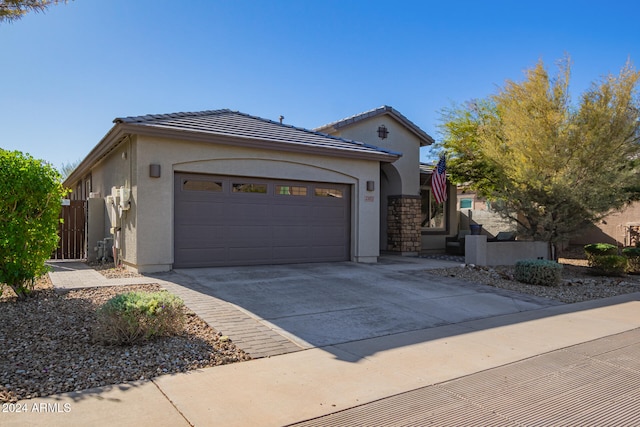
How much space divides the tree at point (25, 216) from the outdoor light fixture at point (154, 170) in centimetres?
258

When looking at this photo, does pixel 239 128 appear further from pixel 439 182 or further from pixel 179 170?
pixel 439 182

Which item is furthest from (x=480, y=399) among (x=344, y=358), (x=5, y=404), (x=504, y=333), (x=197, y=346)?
(x=5, y=404)

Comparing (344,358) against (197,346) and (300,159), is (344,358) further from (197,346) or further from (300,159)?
(300,159)

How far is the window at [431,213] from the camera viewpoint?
61.4ft

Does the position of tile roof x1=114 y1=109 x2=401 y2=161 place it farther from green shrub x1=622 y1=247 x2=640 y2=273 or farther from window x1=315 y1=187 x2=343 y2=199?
green shrub x1=622 y1=247 x2=640 y2=273

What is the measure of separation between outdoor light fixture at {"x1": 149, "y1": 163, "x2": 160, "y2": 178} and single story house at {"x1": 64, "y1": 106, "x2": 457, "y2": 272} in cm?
2

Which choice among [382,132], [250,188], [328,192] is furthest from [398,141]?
[250,188]

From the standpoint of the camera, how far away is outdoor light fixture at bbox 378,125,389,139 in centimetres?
1634

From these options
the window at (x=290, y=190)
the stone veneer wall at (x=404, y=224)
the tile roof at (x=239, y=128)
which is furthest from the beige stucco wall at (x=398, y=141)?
→ the window at (x=290, y=190)

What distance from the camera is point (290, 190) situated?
12.3 metres

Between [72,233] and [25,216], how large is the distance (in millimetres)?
7143

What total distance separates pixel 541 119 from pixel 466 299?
719 centimetres

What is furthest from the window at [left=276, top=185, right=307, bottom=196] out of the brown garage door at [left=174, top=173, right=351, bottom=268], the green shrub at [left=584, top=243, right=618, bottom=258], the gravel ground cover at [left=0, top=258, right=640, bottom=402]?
the green shrub at [left=584, top=243, right=618, bottom=258]

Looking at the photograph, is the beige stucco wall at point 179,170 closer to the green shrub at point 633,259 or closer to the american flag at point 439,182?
the american flag at point 439,182
